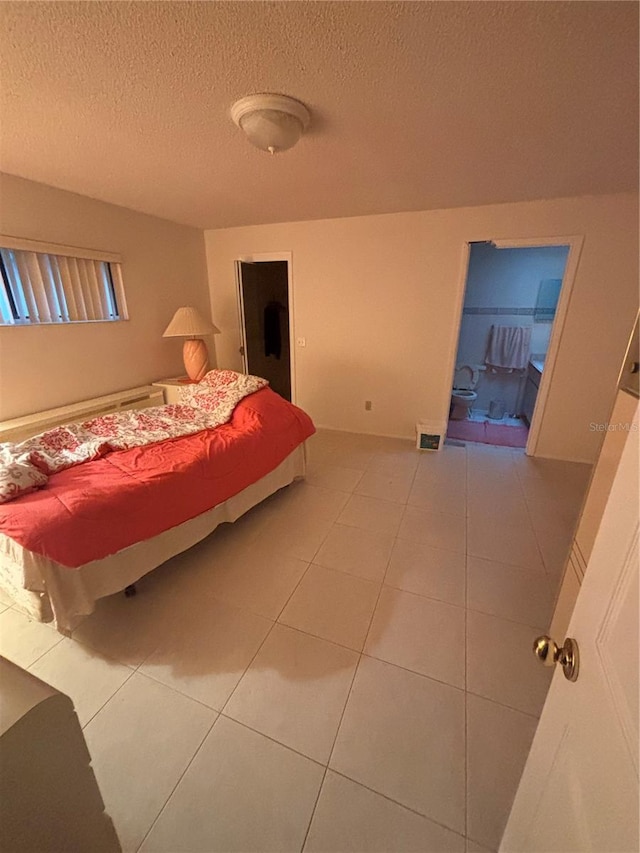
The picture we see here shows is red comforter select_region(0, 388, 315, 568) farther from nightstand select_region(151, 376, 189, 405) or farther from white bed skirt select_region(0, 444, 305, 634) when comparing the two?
nightstand select_region(151, 376, 189, 405)

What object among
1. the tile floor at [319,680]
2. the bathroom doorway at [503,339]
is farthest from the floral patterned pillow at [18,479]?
the bathroom doorway at [503,339]

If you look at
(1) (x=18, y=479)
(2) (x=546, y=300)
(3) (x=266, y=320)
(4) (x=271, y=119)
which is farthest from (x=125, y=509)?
(2) (x=546, y=300)

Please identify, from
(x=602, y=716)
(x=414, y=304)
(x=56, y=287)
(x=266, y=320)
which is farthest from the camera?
(x=266, y=320)

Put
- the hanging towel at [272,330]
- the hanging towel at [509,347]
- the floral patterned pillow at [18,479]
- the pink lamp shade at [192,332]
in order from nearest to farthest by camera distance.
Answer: the floral patterned pillow at [18,479]
the pink lamp shade at [192,332]
the hanging towel at [509,347]
the hanging towel at [272,330]

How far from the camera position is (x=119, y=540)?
151 cm

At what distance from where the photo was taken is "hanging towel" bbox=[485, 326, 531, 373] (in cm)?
439

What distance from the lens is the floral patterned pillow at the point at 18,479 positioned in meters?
1.43

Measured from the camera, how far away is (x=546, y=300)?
165 inches

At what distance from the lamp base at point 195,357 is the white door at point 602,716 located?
11.8 feet

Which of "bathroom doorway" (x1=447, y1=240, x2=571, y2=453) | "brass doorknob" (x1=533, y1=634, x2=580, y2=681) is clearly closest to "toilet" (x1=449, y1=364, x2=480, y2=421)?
"bathroom doorway" (x1=447, y1=240, x2=571, y2=453)

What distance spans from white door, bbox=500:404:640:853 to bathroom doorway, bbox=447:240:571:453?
11.3ft

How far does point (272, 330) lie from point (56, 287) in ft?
8.62

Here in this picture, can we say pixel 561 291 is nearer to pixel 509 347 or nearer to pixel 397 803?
pixel 509 347

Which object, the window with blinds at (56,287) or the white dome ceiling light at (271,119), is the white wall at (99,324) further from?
the white dome ceiling light at (271,119)
